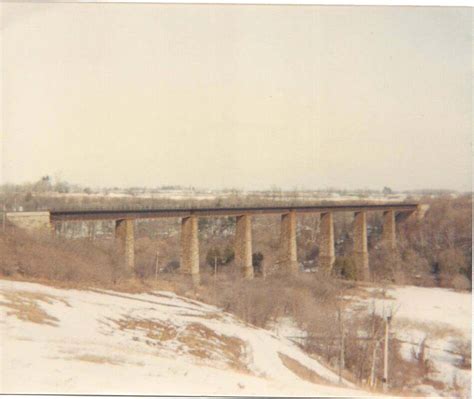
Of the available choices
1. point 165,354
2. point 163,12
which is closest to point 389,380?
point 165,354

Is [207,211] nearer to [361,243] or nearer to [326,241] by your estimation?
[326,241]

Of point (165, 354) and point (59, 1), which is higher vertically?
point (59, 1)

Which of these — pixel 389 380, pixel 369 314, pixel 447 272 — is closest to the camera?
pixel 389 380

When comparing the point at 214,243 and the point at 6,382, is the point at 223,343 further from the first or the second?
the point at 214,243

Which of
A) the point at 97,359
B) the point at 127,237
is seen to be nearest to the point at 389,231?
the point at 127,237

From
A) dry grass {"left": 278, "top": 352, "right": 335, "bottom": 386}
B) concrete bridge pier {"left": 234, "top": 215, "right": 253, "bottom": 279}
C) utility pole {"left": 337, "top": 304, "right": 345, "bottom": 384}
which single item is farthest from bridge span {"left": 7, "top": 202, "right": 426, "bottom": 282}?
dry grass {"left": 278, "top": 352, "right": 335, "bottom": 386}

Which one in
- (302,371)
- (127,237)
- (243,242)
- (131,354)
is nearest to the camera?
(131,354)

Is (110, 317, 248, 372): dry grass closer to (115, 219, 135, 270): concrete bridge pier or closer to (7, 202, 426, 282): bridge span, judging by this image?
(7, 202, 426, 282): bridge span
